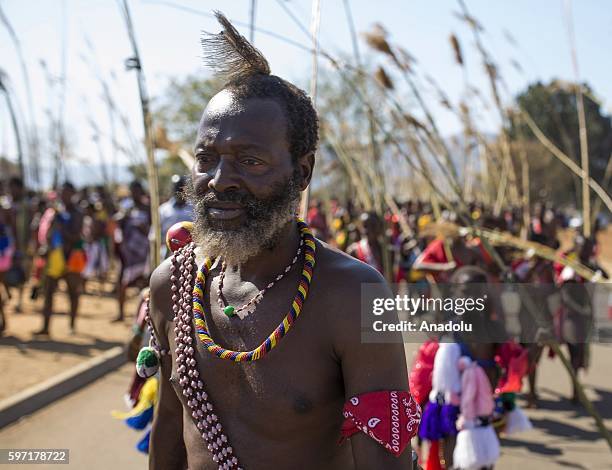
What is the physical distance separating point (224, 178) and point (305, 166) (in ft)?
0.85

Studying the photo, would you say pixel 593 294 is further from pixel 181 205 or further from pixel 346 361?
pixel 346 361

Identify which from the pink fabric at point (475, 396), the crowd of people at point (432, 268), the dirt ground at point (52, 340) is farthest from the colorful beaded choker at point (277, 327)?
the dirt ground at point (52, 340)

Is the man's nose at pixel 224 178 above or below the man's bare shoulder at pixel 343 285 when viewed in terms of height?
above

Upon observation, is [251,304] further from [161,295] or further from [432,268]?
[432,268]

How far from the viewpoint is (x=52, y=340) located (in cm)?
800

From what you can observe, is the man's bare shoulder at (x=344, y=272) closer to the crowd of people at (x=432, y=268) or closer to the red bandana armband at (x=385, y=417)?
the red bandana armband at (x=385, y=417)

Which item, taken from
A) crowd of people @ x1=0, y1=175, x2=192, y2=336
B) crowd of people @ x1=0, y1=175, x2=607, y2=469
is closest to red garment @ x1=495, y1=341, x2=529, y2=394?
crowd of people @ x1=0, y1=175, x2=607, y2=469

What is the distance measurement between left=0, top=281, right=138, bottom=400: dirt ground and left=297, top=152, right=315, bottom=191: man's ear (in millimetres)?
4688

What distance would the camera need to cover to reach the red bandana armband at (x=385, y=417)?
162cm

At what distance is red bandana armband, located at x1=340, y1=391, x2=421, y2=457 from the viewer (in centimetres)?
162

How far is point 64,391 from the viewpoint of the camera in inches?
243

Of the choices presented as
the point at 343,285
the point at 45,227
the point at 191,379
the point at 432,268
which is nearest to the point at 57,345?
the point at 45,227

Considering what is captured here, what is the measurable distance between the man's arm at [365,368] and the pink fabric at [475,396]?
6.88ft

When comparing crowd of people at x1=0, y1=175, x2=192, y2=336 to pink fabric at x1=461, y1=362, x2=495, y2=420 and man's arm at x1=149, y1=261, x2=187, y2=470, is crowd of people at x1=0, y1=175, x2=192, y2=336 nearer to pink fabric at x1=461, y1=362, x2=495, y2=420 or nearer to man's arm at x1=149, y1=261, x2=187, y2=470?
pink fabric at x1=461, y1=362, x2=495, y2=420
